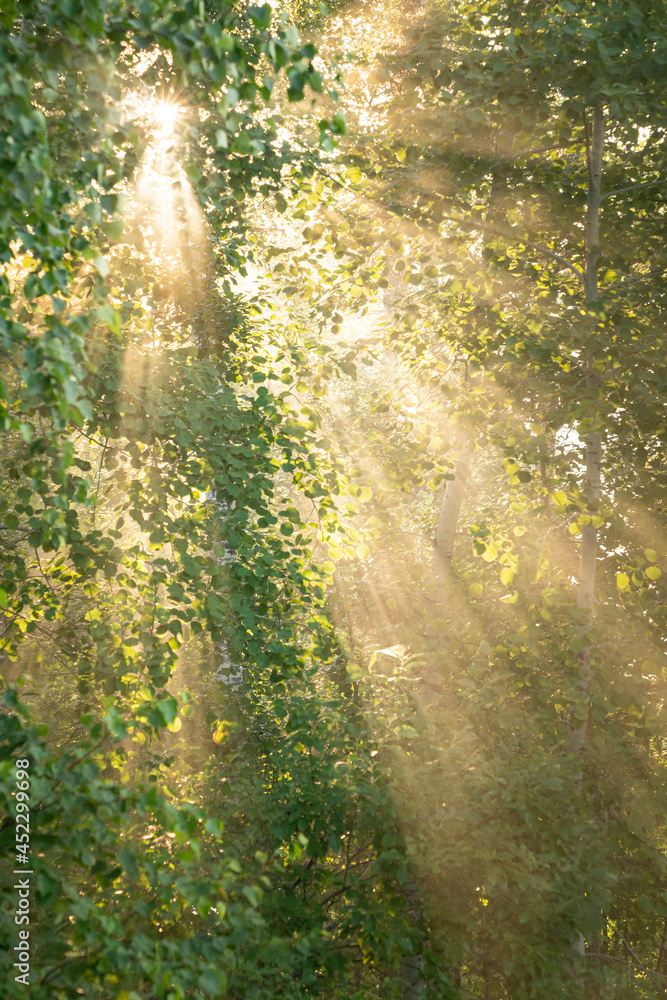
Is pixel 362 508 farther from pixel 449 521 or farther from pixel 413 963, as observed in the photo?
pixel 413 963

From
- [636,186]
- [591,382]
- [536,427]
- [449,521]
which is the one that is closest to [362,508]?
[449,521]

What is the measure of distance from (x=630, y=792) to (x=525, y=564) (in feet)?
5.22

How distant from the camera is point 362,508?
5383mm

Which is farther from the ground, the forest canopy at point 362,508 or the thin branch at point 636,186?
the thin branch at point 636,186

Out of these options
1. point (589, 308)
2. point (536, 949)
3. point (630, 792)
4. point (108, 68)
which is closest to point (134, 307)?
point (108, 68)

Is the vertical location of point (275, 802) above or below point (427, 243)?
below

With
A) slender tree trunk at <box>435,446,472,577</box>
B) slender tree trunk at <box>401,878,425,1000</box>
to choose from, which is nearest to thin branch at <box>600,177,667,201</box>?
slender tree trunk at <box>435,446,472,577</box>

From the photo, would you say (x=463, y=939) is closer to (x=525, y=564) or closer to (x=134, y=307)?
(x=525, y=564)

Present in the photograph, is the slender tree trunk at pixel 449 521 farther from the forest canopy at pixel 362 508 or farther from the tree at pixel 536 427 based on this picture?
the tree at pixel 536 427

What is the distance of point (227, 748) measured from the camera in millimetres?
4898

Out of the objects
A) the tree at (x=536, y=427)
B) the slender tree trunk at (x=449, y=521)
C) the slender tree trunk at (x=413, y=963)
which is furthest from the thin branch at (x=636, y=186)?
the slender tree trunk at (x=413, y=963)

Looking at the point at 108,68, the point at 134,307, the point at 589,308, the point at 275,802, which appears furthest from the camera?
the point at 589,308

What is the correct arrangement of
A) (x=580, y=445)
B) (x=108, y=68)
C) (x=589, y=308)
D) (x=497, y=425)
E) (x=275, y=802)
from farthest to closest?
(x=580, y=445) < (x=497, y=425) < (x=589, y=308) < (x=275, y=802) < (x=108, y=68)

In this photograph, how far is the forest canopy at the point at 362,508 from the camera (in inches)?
108
